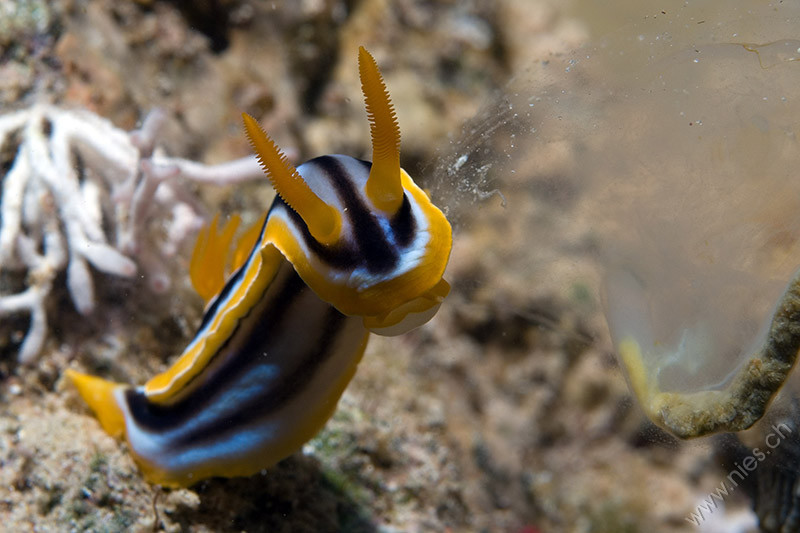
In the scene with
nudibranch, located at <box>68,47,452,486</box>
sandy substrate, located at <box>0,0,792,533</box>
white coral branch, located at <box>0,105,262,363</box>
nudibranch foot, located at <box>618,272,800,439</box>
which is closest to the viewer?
nudibranch foot, located at <box>618,272,800,439</box>

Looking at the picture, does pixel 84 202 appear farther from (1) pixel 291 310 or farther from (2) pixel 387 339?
(2) pixel 387 339

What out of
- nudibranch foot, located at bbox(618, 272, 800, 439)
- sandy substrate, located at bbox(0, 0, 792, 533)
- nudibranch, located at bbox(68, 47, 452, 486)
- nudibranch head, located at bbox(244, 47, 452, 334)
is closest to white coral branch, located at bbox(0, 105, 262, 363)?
sandy substrate, located at bbox(0, 0, 792, 533)

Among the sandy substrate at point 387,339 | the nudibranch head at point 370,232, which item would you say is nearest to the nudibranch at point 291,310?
the nudibranch head at point 370,232

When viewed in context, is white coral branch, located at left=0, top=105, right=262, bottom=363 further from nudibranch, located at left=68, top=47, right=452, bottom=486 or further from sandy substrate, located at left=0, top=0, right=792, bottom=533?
nudibranch, located at left=68, top=47, right=452, bottom=486

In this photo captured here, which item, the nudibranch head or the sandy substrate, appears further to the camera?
the sandy substrate

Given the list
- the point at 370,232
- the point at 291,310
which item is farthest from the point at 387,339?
the point at 370,232

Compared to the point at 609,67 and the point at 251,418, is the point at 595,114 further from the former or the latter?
the point at 251,418

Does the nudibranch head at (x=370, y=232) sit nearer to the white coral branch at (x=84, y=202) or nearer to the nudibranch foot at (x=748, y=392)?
the nudibranch foot at (x=748, y=392)

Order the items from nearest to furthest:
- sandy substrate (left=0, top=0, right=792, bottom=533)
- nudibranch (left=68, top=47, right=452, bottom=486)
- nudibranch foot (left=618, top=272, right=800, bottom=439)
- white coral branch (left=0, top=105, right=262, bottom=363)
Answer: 1. nudibranch foot (left=618, top=272, right=800, bottom=439)
2. nudibranch (left=68, top=47, right=452, bottom=486)
3. sandy substrate (left=0, top=0, right=792, bottom=533)
4. white coral branch (left=0, top=105, right=262, bottom=363)

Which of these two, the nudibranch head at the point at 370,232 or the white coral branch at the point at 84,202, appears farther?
the white coral branch at the point at 84,202
